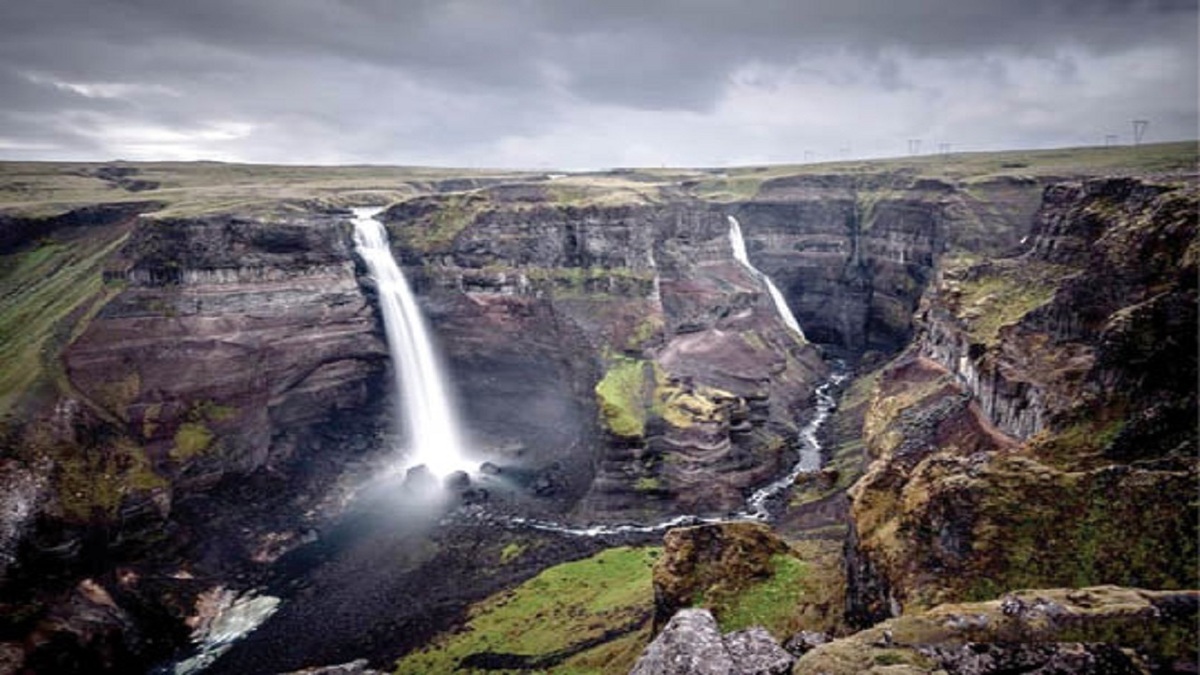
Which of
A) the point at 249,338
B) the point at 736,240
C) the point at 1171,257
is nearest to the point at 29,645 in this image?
the point at 249,338

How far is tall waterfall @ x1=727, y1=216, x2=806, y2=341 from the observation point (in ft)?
314

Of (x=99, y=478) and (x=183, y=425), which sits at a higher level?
(x=183, y=425)

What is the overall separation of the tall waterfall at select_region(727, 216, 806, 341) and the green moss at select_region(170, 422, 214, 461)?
65.9m

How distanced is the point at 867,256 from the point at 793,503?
6120 cm

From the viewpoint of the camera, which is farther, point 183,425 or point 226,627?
point 183,425

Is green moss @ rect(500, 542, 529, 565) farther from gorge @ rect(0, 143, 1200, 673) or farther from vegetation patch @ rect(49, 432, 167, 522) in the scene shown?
vegetation patch @ rect(49, 432, 167, 522)

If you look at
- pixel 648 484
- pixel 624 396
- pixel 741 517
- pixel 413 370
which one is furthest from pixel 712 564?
pixel 413 370

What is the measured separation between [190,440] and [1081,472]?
5881cm

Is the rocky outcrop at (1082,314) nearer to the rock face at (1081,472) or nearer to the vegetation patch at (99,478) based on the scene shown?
the rock face at (1081,472)

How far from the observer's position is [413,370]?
235 feet

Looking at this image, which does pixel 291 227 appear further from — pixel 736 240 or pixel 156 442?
Result: pixel 736 240

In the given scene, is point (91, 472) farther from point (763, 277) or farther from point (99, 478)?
point (763, 277)

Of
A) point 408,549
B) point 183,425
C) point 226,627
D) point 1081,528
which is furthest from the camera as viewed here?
point 183,425

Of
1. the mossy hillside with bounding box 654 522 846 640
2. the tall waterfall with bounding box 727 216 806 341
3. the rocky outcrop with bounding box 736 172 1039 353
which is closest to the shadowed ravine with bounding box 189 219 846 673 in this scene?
the mossy hillside with bounding box 654 522 846 640
